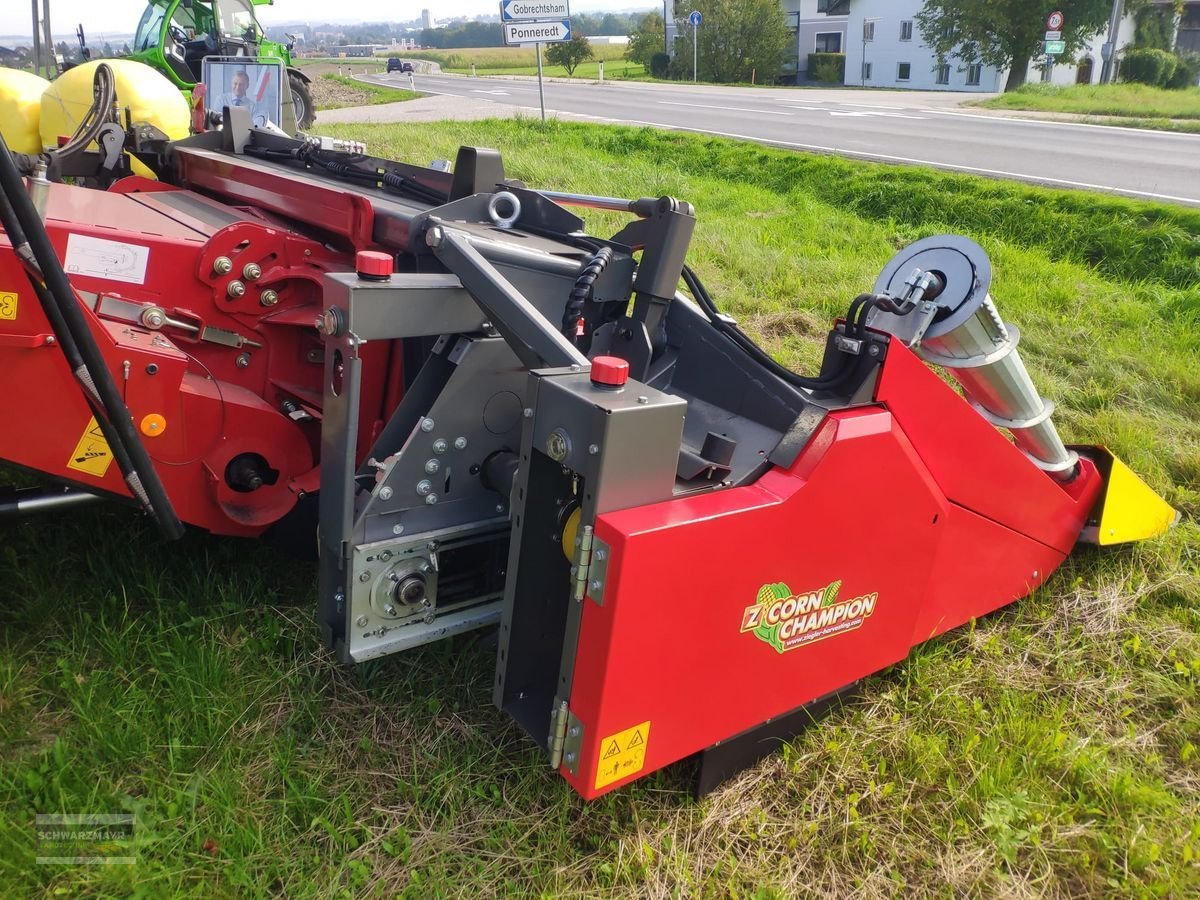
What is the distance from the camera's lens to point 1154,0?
38969 mm

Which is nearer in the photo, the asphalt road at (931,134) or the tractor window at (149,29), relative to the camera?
the asphalt road at (931,134)

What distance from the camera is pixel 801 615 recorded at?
2.16 m

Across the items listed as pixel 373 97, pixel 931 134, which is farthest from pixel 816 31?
pixel 931 134

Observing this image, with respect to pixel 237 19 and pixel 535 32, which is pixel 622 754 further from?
pixel 237 19

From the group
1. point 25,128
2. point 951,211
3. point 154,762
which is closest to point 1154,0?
point 951,211

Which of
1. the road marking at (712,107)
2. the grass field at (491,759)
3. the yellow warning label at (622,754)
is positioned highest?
the road marking at (712,107)

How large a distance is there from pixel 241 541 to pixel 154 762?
1001 millimetres

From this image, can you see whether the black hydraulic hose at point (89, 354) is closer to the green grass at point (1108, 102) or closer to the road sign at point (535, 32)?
the road sign at point (535, 32)

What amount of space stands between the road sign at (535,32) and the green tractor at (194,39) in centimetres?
298

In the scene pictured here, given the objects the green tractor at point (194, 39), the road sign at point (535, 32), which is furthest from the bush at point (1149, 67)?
the green tractor at point (194, 39)

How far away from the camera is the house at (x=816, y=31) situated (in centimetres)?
4478

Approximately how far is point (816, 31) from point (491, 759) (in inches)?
1942

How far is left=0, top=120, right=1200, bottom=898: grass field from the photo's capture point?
214cm

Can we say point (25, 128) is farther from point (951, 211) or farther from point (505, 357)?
point (951, 211)
